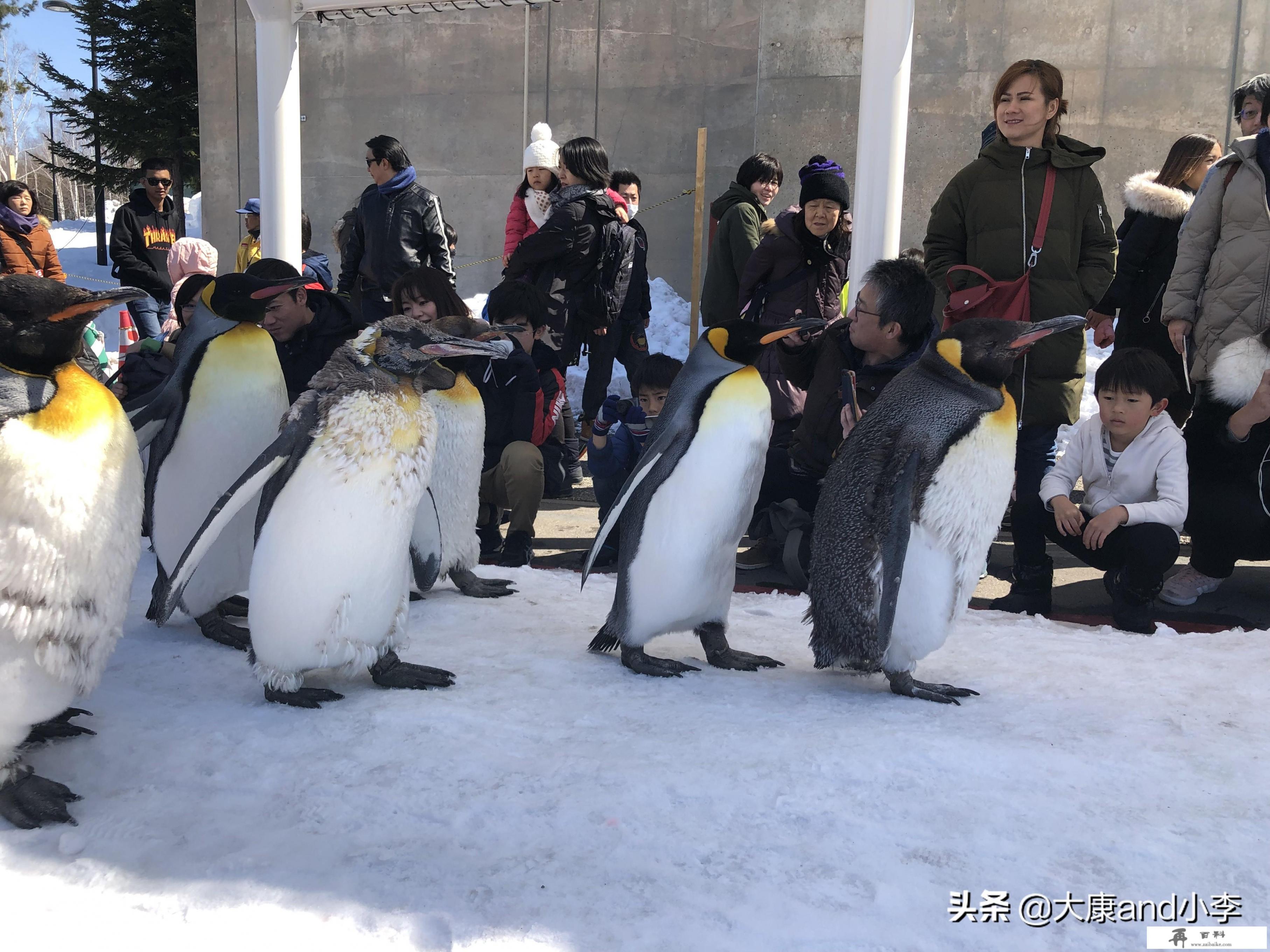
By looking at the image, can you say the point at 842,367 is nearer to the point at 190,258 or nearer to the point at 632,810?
the point at 632,810

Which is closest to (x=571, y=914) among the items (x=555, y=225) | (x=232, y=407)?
(x=232, y=407)

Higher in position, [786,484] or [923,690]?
[786,484]

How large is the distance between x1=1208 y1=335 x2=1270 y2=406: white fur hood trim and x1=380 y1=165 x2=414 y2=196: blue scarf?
3.63m

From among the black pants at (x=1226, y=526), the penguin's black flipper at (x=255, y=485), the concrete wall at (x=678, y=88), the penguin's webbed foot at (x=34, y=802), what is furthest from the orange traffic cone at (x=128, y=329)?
the black pants at (x=1226, y=526)

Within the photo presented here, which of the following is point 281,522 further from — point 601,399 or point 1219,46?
point 1219,46

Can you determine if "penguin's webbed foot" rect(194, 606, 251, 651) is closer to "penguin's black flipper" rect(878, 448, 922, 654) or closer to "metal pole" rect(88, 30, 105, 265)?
"penguin's black flipper" rect(878, 448, 922, 654)

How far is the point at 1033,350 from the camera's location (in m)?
3.49

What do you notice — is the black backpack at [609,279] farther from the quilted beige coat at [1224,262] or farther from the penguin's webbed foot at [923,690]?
the penguin's webbed foot at [923,690]

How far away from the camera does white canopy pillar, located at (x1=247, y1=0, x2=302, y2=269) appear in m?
4.89

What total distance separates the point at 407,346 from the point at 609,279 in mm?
3100

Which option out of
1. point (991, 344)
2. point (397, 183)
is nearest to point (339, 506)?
point (991, 344)

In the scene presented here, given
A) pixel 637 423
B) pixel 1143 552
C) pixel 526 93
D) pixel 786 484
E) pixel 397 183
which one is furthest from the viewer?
pixel 526 93

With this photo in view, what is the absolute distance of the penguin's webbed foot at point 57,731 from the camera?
2061mm

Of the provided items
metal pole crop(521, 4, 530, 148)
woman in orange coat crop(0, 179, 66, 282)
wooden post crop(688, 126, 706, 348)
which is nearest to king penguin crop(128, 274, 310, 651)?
woman in orange coat crop(0, 179, 66, 282)
